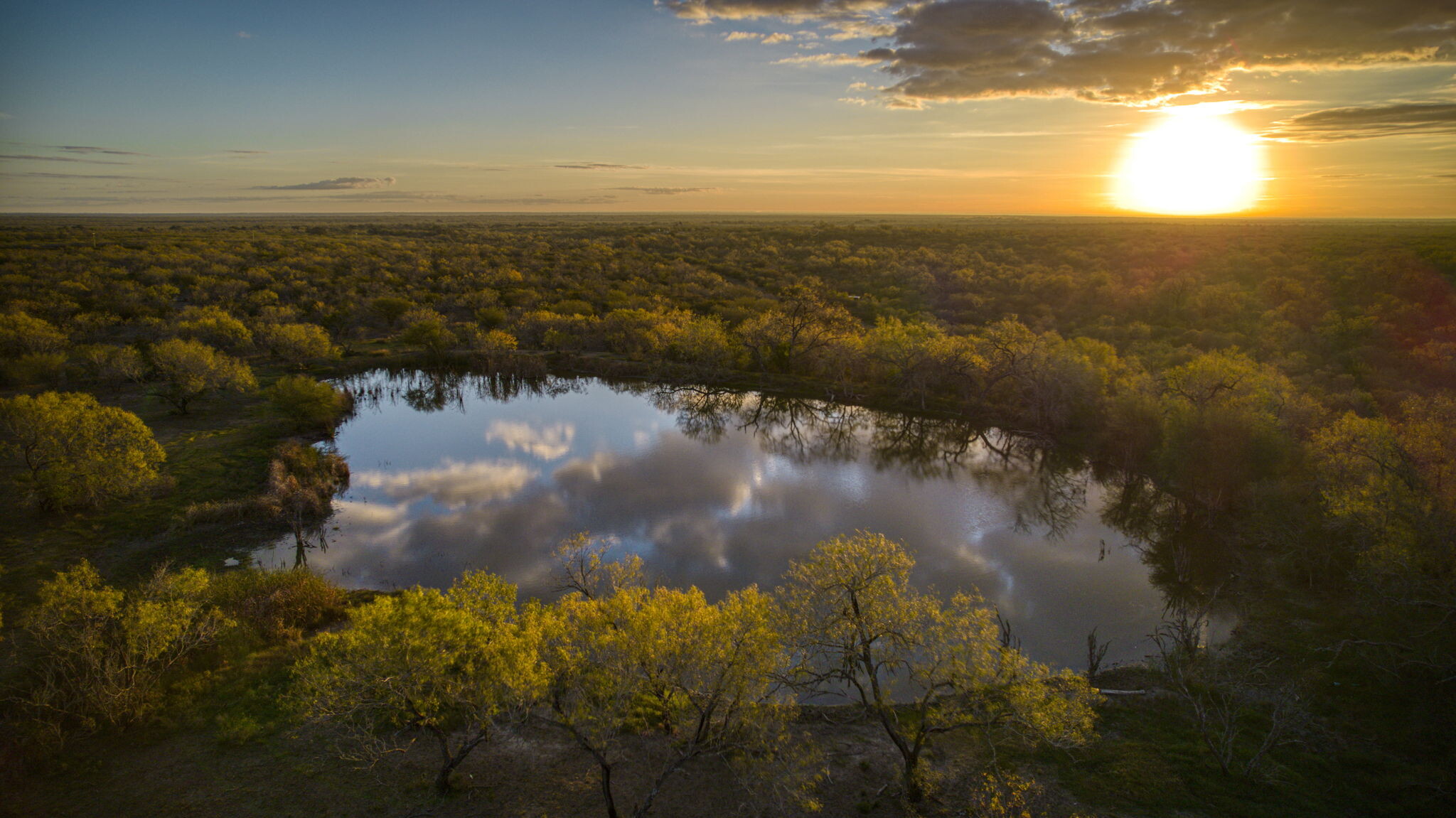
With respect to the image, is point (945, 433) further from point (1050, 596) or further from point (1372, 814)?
point (1372, 814)

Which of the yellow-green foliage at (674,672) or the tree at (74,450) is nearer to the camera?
the yellow-green foliage at (674,672)

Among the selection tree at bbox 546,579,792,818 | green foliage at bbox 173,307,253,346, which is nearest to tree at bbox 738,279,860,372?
tree at bbox 546,579,792,818

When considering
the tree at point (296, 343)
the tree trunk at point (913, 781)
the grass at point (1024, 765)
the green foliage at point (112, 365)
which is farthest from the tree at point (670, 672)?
the tree at point (296, 343)

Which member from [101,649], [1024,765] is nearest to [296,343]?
[101,649]

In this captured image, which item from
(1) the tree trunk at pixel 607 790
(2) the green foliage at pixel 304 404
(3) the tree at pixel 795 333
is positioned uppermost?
(3) the tree at pixel 795 333

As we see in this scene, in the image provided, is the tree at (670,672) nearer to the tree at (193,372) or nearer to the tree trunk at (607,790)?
the tree trunk at (607,790)

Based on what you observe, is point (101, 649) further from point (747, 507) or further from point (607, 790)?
point (747, 507)
